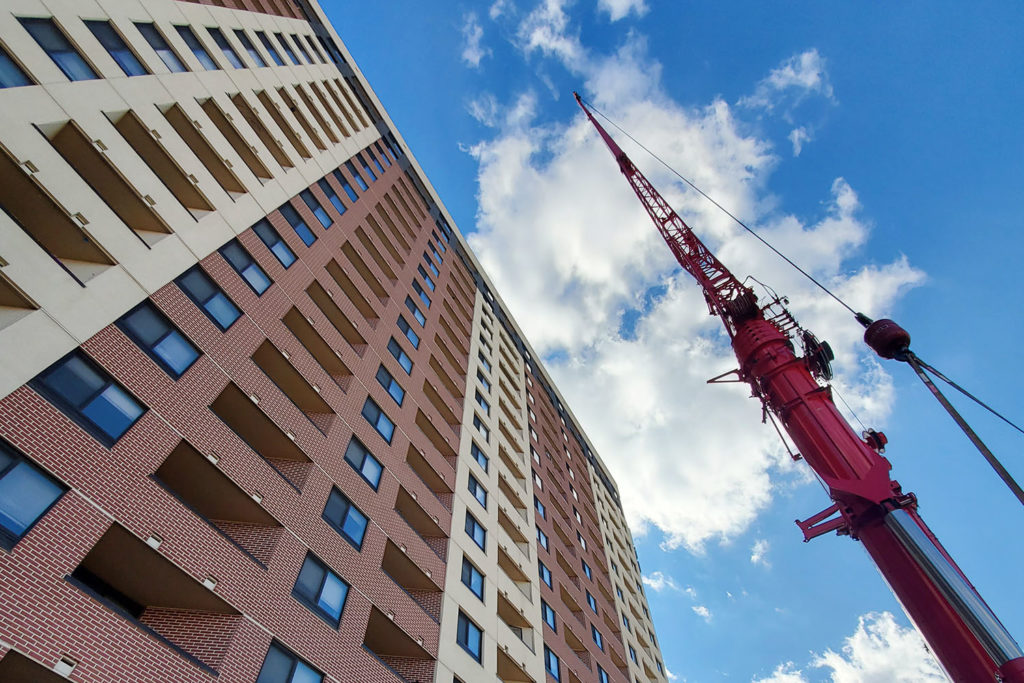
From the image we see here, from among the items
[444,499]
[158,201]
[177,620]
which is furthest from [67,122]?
[444,499]

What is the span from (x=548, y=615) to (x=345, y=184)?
28307 millimetres

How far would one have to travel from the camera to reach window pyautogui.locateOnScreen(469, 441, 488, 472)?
31.5m

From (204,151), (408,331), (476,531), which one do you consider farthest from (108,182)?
(476,531)

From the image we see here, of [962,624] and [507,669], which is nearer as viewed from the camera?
[962,624]

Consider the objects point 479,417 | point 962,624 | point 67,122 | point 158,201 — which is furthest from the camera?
point 479,417

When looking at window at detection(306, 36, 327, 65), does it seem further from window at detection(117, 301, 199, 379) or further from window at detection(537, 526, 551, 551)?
window at detection(537, 526, 551, 551)

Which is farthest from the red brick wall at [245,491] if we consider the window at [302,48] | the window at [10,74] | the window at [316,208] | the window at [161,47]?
the window at [302,48]

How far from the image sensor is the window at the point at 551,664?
2647 centimetres

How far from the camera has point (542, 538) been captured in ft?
113

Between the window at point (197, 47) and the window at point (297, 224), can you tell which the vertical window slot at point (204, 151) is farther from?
the window at point (197, 47)

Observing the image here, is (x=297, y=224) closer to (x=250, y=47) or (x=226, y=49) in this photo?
(x=226, y=49)

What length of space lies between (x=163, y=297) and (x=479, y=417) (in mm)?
21698

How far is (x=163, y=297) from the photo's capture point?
51.8 ft

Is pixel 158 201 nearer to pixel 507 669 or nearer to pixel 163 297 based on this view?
pixel 163 297
